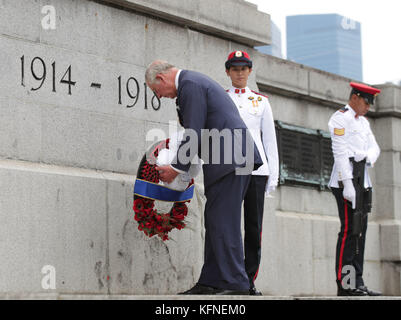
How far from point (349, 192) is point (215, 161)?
276cm

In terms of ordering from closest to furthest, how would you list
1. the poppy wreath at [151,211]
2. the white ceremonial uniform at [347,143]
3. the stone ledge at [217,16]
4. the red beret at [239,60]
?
the poppy wreath at [151,211] → the red beret at [239,60] → the stone ledge at [217,16] → the white ceremonial uniform at [347,143]

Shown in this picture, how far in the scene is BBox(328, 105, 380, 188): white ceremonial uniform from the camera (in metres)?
9.39

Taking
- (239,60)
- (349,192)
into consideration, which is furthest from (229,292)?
(349,192)

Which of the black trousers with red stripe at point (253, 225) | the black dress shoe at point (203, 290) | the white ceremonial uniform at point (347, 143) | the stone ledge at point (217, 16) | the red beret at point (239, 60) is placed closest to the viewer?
the black dress shoe at point (203, 290)

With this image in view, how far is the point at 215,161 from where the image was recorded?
6.93m

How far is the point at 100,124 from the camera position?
26.9 feet

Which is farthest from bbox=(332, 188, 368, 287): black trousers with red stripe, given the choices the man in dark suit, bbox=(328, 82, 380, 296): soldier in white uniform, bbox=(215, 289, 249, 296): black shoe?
bbox=(215, 289, 249, 296): black shoe

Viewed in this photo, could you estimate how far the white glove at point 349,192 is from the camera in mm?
9234

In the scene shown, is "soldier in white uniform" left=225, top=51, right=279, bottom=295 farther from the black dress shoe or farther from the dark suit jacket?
the black dress shoe

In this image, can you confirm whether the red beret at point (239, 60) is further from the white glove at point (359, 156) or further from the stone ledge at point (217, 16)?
the white glove at point (359, 156)

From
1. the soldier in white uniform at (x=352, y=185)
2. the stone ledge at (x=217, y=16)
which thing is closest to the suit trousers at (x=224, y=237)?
the stone ledge at (x=217, y=16)

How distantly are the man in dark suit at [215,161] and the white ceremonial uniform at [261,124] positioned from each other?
3.64 feet

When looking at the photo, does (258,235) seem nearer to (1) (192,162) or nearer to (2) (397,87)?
(1) (192,162)
